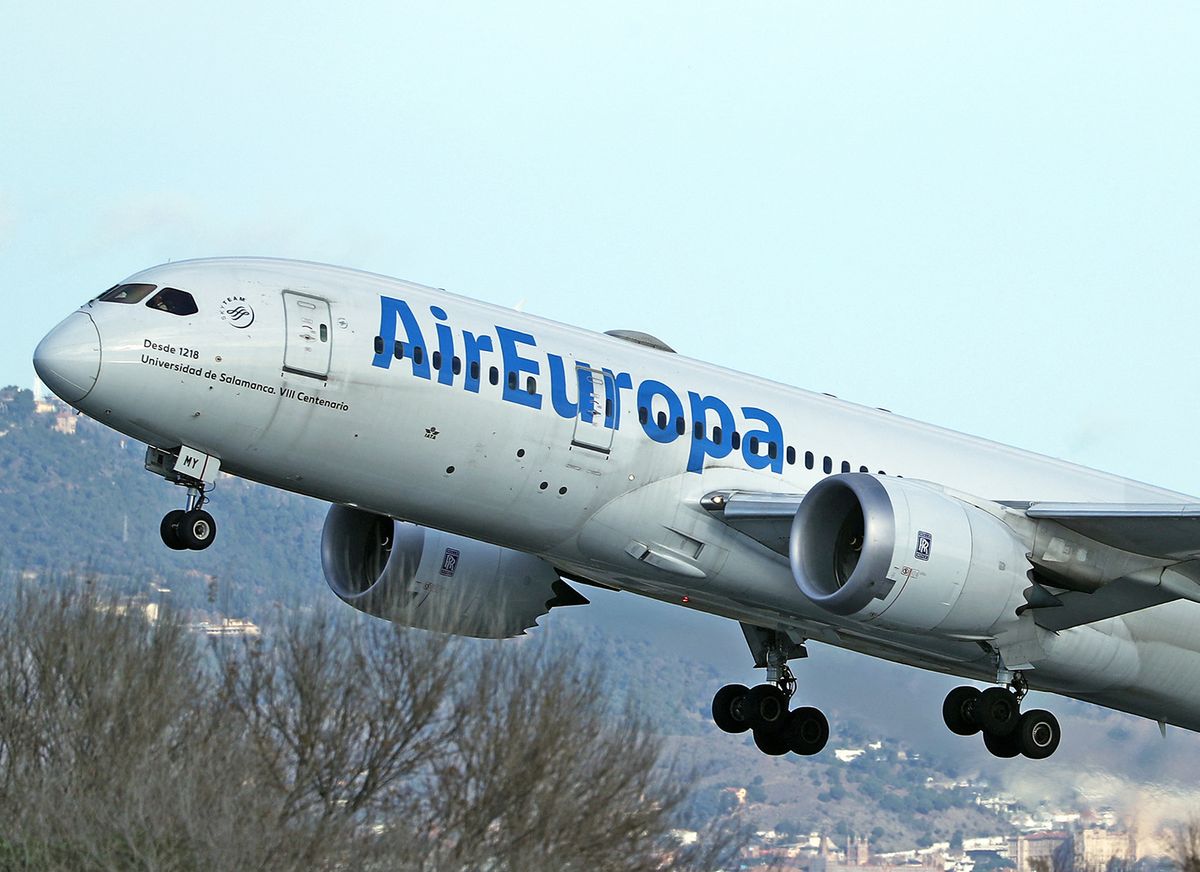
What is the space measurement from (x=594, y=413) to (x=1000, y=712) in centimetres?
779

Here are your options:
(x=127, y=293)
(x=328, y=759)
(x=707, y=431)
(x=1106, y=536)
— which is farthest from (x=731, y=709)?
(x=328, y=759)

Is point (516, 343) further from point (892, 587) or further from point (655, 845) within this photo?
point (655, 845)

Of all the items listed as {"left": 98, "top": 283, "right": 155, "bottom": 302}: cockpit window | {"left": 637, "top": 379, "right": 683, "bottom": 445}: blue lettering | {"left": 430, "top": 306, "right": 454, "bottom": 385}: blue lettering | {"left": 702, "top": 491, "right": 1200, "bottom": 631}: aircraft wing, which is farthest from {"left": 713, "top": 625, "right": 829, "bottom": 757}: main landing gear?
{"left": 98, "top": 283, "right": 155, "bottom": 302}: cockpit window

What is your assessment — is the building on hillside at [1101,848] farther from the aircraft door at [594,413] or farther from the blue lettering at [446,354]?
the blue lettering at [446,354]

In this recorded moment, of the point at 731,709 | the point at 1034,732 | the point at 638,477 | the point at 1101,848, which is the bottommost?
the point at 1101,848

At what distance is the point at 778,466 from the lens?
27.5 metres

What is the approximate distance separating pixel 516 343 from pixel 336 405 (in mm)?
2676

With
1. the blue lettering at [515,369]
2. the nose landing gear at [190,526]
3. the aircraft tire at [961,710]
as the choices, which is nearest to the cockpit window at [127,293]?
the nose landing gear at [190,526]

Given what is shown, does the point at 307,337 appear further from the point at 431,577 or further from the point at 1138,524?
the point at 1138,524

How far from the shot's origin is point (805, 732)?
31.7m

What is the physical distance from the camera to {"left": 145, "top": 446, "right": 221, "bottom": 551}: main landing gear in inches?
948

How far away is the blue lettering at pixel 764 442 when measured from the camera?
27.2 m

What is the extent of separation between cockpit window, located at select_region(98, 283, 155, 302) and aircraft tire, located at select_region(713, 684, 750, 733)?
12.3 meters

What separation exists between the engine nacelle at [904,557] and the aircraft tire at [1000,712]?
2.65 metres
